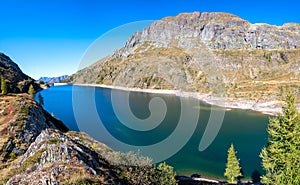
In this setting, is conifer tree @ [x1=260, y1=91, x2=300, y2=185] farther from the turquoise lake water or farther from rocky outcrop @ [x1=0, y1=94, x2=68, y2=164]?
rocky outcrop @ [x1=0, y1=94, x2=68, y2=164]

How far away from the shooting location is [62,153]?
52.3ft

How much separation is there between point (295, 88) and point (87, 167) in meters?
173

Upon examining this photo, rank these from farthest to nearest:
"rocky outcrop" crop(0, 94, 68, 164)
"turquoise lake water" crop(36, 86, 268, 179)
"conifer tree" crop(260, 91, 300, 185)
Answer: "turquoise lake water" crop(36, 86, 268, 179), "rocky outcrop" crop(0, 94, 68, 164), "conifer tree" crop(260, 91, 300, 185)

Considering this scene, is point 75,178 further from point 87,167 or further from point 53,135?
point 53,135

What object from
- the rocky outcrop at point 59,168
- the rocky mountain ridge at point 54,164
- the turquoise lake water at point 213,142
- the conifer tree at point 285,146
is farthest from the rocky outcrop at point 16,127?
the conifer tree at point 285,146

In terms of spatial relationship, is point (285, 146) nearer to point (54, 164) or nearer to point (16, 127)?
point (54, 164)

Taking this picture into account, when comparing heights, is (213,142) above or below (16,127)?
below

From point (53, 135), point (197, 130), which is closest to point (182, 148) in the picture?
point (197, 130)

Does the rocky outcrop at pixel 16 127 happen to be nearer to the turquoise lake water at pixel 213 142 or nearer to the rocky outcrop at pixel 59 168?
the rocky outcrop at pixel 59 168

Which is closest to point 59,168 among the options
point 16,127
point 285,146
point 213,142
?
point 16,127

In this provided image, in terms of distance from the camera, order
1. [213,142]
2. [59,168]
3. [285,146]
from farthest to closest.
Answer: [213,142]
[285,146]
[59,168]

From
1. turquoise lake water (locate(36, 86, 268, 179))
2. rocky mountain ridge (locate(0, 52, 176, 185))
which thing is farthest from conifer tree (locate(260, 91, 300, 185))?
turquoise lake water (locate(36, 86, 268, 179))

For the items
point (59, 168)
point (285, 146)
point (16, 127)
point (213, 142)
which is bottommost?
point (213, 142)

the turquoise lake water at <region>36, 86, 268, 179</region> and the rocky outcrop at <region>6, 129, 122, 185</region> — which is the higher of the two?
the rocky outcrop at <region>6, 129, 122, 185</region>
